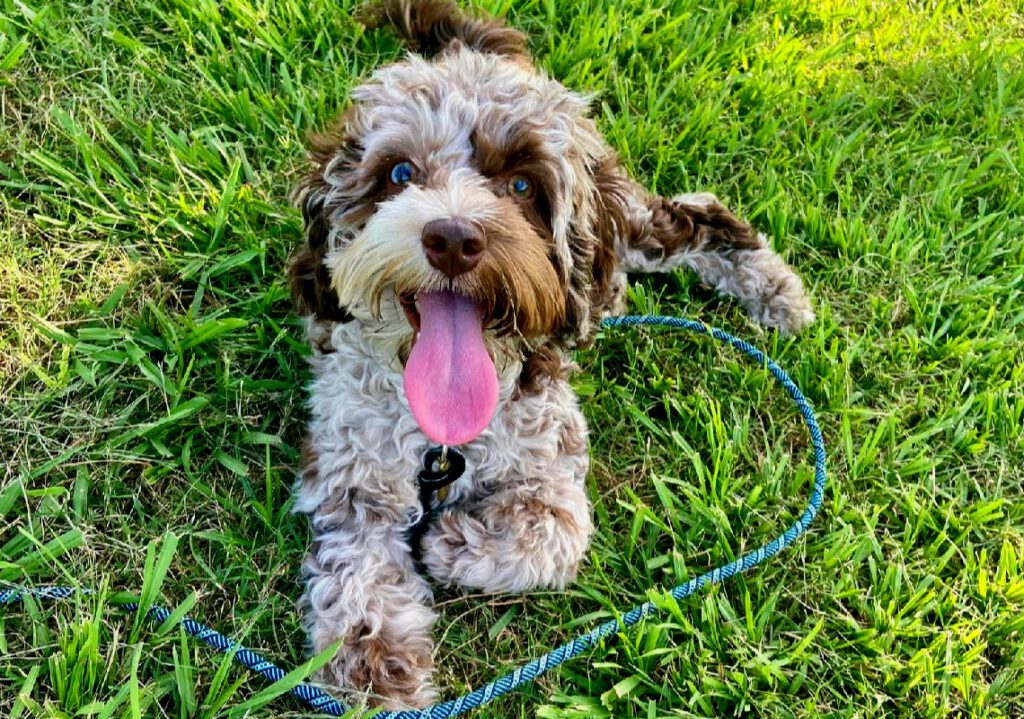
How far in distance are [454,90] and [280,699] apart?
84.2 inches

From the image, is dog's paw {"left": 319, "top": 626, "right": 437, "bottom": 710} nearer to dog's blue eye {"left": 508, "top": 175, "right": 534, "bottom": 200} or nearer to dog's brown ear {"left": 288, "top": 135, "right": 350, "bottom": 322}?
dog's brown ear {"left": 288, "top": 135, "right": 350, "bottom": 322}

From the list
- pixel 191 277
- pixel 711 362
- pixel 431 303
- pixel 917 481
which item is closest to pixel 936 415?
pixel 917 481

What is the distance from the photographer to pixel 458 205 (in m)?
2.66

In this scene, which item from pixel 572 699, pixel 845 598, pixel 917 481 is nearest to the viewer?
pixel 572 699

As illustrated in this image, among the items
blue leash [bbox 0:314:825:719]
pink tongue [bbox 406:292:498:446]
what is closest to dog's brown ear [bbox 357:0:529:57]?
pink tongue [bbox 406:292:498:446]

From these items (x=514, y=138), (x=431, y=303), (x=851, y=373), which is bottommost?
(x=851, y=373)

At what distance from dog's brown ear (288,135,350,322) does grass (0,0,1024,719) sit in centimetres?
67

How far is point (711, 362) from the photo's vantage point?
408cm

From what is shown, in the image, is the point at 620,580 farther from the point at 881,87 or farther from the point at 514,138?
the point at 881,87

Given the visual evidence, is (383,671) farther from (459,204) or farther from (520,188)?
(520,188)

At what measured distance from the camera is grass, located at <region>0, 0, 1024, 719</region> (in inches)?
126

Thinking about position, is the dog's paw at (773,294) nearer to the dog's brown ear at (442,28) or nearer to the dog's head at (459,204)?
the dog's head at (459,204)

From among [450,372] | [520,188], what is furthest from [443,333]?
[520,188]

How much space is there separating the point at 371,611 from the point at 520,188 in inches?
61.3
